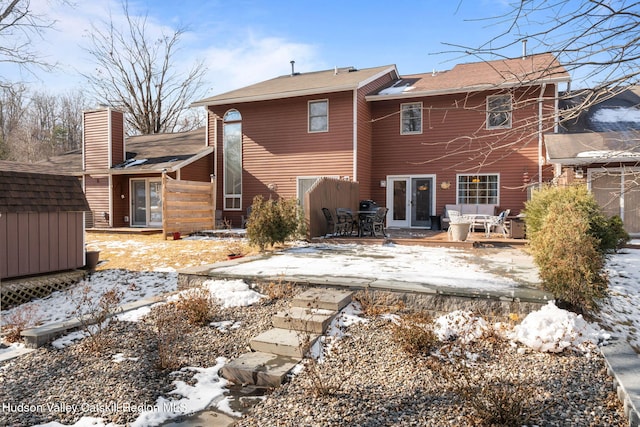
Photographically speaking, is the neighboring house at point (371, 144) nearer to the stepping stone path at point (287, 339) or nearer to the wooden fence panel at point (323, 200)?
the wooden fence panel at point (323, 200)

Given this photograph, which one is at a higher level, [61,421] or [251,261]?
[251,261]

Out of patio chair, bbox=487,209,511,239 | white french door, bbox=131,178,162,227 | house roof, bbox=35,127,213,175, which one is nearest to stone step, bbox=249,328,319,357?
patio chair, bbox=487,209,511,239

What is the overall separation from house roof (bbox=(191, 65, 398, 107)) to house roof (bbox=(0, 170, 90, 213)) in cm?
804

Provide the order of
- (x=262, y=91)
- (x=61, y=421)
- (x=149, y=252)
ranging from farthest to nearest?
(x=262, y=91) → (x=149, y=252) → (x=61, y=421)

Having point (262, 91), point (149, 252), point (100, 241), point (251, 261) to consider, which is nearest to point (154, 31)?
point (262, 91)

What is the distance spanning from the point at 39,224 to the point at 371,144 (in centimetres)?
1078

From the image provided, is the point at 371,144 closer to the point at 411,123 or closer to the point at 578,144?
the point at 411,123

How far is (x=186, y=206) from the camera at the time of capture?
13461mm

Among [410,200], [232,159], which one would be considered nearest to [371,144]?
[410,200]

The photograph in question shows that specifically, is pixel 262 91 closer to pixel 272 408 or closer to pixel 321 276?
pixel 321 276

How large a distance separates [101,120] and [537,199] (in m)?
16.0

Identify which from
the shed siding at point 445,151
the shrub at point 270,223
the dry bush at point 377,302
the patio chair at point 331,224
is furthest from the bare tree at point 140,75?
the dry bush at point 377,302

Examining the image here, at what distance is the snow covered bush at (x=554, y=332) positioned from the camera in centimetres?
356

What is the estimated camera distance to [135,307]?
4.93 m
